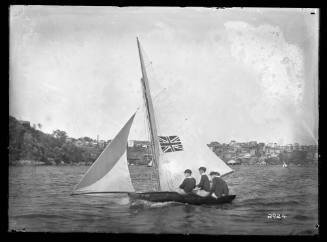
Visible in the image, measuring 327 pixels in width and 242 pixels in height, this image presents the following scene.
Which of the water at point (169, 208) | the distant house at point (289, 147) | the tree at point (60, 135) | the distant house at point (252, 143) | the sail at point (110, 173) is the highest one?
the tree at point (60, 135)

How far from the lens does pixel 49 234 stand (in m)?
9.00

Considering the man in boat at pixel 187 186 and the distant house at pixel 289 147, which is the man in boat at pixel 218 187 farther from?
the distant house at pixel 289 147

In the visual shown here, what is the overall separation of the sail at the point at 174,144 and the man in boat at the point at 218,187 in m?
0.13

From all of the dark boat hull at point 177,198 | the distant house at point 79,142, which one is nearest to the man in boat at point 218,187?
the dark boat hull at point 177,198

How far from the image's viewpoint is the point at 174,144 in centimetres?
898

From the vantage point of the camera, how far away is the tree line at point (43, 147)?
9.10 meters

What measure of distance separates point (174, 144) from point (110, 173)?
3.57ft

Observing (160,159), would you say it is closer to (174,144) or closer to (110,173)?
(174,144)

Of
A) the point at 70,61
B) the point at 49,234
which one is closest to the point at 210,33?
the point at 70,61

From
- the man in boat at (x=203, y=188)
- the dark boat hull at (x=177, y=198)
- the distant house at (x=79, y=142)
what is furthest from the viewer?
the distant house at (x=79, y=142)

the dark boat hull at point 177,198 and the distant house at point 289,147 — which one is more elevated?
the distant house at point 289,147

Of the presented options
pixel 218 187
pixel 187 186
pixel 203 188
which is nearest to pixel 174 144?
pixel 187 186

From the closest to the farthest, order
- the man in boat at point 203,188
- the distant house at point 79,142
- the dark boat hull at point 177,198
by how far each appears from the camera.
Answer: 1. the dark boat hull at point 177,198
2. the man in boat at point 203,188
3. the distant house at point 79,142

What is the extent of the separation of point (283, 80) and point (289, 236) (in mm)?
2417
